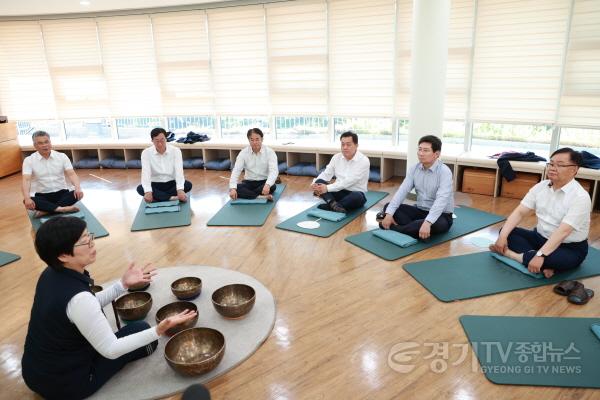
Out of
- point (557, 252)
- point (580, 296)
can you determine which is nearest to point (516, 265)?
point (557, 252)

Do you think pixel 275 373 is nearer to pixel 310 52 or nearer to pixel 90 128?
pixel 310 52

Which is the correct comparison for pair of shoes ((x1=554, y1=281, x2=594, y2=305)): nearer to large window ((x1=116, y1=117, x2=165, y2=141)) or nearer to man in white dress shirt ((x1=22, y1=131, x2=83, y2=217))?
man in white dress shirt ((x1=22, y1=131, x2=83, y2=217))

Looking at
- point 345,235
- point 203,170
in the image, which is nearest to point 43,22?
point 203,170

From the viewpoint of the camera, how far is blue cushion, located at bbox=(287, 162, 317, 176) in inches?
259

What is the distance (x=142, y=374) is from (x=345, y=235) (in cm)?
232

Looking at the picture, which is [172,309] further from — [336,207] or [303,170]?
[303,170]

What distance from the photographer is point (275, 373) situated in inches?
86.7

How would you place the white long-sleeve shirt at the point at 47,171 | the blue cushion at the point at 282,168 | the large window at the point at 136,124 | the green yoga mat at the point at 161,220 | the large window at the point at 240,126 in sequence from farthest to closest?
1. the large window at the point at 136,124
2. the large window at the point at 240,126
3. the blue cushion at the point at 282,168
4. the white long-sleeve shirt at the point at 47,171
5. the green yoga mat at the point at 161,220

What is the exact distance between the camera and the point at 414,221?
12.6 ft

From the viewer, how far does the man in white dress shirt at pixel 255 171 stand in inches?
198

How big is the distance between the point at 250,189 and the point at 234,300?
2.63m

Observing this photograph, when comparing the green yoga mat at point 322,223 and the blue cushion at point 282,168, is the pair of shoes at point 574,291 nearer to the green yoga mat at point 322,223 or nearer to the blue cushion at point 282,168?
the green yoga mat at point 322,223

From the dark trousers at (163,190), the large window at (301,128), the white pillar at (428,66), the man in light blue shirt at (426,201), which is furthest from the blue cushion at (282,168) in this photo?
the man in light blue shirt at (426,201)

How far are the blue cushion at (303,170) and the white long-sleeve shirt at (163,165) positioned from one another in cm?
207
